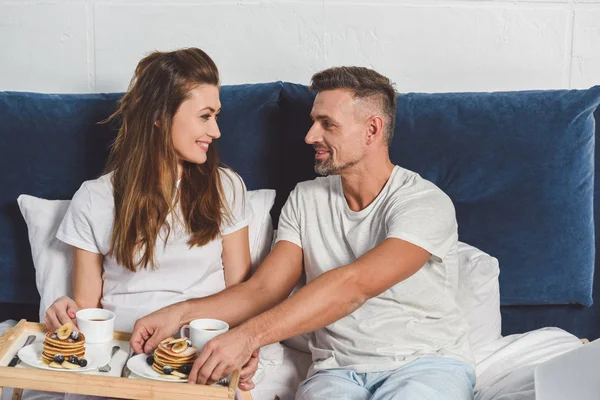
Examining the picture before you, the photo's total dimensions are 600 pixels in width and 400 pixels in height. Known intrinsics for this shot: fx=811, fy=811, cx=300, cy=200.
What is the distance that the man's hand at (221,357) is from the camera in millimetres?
1571

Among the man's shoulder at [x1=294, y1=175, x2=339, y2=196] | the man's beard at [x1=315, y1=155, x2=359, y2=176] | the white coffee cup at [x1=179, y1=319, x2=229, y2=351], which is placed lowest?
the white coffee cup at [x1=179, y1=319, x2=229, y2=351]

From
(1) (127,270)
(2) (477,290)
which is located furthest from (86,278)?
(2) (477,290)

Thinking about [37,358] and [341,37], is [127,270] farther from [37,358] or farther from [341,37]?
[341,37]

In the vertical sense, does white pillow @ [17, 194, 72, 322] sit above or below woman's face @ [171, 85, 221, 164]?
below

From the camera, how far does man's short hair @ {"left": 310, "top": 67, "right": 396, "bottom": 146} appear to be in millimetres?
2113

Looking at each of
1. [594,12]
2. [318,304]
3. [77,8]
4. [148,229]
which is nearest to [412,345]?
[318,304]

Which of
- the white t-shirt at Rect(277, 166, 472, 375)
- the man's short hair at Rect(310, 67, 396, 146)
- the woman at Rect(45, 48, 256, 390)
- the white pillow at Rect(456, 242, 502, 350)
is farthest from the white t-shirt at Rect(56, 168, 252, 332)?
the white pillow at Rect(456, 242, 502, 350)

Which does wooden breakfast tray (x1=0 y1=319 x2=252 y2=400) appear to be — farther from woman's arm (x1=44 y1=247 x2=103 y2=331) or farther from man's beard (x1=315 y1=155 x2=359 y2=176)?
man's beard (x1=315 y1=155 x2=359 y2=176)

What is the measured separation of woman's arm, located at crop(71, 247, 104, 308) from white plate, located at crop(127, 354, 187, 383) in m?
0.51

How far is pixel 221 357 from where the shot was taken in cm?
160

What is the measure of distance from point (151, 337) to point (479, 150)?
1066 mm

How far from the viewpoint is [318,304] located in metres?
1.83

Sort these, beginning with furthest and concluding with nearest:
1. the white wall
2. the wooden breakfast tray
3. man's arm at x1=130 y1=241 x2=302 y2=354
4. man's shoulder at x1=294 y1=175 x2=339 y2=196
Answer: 1. the white wall
2. man's shoulder at x1=294 y1=175 x2=339 y2=196
3. man's arm at x1=130 y1=241 x2=302 y2=354
4. the wooden breakfast tray

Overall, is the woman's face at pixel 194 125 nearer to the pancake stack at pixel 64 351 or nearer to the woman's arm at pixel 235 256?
the woman's arm at pixel 235 256
